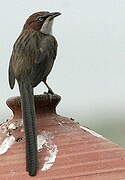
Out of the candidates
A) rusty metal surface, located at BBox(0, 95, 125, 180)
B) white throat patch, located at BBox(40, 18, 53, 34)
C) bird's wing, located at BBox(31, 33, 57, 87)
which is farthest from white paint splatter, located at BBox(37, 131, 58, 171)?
white throat patch, located at BBox(40, 18, 53, 34)

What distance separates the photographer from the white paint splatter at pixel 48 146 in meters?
1.66

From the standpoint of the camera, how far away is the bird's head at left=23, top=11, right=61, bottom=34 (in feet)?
10.00

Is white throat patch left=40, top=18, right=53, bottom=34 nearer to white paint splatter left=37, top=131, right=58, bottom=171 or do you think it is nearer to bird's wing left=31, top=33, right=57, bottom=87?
bird's wing left=31, top=33, right=57, bottom=87

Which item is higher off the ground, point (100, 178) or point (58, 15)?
point (58, 15)

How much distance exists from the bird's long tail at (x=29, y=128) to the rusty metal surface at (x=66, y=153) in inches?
1.0

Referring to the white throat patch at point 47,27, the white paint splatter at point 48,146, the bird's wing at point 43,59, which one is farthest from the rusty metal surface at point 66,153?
the white throat patch at point 47,27

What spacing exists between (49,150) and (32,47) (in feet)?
3.22

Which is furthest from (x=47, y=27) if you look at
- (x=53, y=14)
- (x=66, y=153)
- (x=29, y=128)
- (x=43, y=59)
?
(x=66, y=153)

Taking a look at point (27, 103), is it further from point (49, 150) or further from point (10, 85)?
point (10, 85)

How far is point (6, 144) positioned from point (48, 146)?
16cm

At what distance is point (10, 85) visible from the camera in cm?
258

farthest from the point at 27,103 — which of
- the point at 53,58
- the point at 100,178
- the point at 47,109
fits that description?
the point at 53,58

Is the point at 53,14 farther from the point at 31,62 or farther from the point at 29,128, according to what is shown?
the point at 29,128

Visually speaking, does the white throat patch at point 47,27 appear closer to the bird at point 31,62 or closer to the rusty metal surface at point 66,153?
the bird at point 31,62
